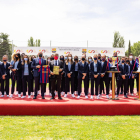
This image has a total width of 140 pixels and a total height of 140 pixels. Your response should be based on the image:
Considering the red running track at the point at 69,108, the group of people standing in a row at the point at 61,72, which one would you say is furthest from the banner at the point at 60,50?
the red running track at the point at 69,108

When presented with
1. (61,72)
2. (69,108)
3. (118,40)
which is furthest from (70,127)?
(118,40)

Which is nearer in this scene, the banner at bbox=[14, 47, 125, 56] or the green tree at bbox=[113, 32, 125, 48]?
the banner at bbox=[14, 47, 125, 56]

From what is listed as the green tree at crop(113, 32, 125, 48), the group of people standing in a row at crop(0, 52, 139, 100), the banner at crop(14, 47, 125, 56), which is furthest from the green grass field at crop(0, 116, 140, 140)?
the green tree at crop(113, 32, 125, 48)

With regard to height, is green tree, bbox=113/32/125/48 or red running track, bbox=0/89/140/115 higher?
green tree, bbox=113/32/125/48

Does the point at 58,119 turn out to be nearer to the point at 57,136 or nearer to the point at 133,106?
the point at 57,136

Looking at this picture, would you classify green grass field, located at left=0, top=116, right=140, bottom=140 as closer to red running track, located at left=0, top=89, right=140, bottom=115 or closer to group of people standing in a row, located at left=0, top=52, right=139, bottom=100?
red running track, located at left=0, top=89, right=140, bottom=115

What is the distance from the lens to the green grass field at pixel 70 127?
10.2 ft

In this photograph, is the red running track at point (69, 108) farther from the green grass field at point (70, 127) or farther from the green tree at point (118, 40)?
the green tree at point (118, 40)

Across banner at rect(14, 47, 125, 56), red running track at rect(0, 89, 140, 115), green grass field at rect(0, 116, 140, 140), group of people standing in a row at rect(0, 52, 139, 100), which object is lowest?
green grass field at rect(0, 116, 140, 140)

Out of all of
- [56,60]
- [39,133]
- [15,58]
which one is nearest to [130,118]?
[39,133]

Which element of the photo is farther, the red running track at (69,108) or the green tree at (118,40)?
the green tree at (118,40)

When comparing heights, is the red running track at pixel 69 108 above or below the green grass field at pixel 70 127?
above

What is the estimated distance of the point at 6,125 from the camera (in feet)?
11.9

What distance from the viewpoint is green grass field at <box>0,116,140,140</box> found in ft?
10.2
